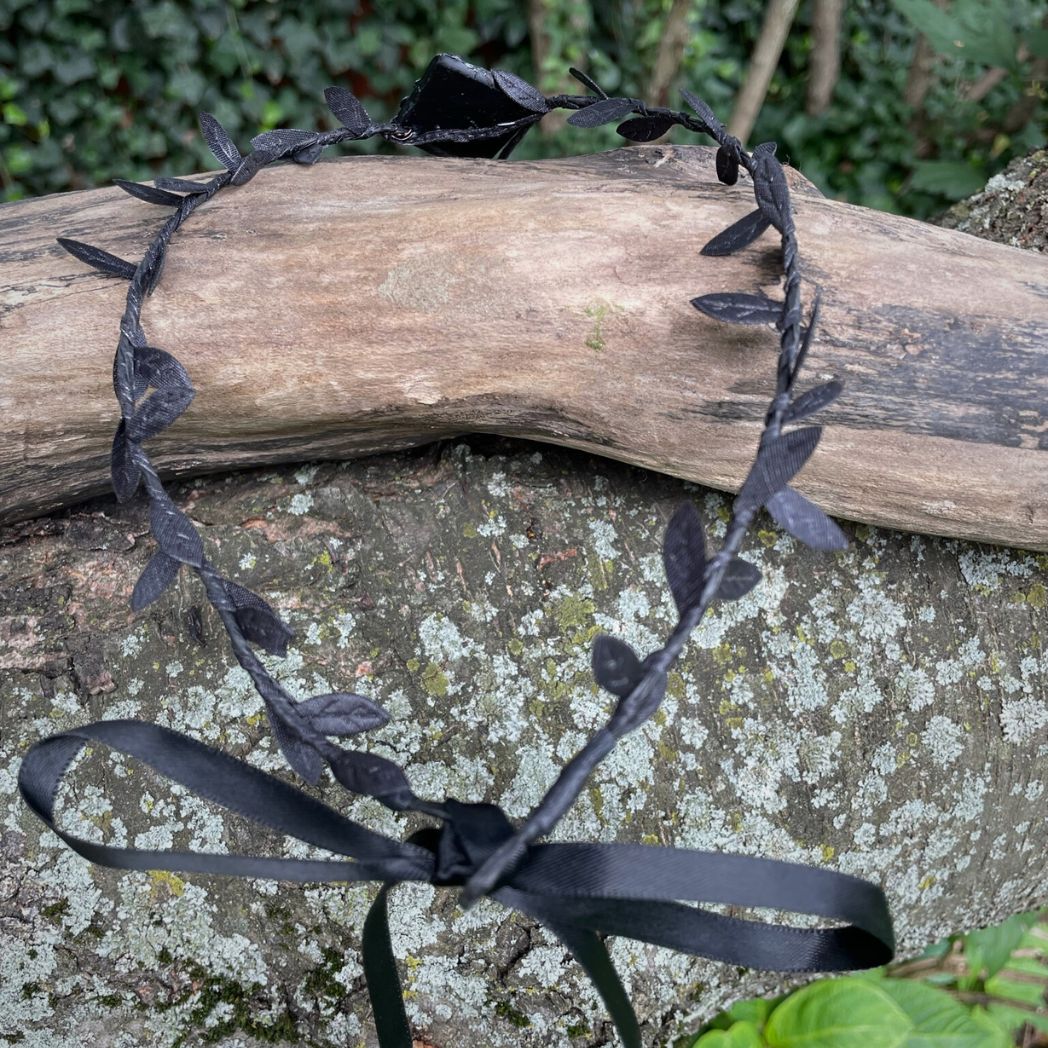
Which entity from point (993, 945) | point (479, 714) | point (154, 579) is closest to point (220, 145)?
point (154, 579)

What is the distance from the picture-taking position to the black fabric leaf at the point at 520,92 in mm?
1262

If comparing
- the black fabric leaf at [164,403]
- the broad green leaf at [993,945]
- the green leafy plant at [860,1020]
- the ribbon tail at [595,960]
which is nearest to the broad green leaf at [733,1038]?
the green leafy plant at [860,1020]

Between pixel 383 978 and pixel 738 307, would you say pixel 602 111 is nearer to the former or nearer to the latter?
pixel 738 307

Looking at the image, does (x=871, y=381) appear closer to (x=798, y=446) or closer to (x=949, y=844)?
(x=798, y=446)

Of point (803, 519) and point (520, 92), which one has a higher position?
point (520, 92)

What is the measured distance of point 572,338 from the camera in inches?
41.5

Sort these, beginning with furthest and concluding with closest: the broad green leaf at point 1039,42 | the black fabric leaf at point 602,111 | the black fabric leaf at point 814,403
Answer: the broad green leaf at point 1039,42
the black fabric leaf at point 602,111
the black fabric leaf at point 814,403

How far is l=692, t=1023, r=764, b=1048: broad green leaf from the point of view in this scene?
1.50m

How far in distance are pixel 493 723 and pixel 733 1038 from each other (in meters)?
0.83

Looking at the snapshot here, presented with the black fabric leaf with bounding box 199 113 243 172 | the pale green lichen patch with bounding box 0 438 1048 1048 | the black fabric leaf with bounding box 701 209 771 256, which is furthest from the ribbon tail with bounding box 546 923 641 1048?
the black fabric leaf with bounding box 199 113 243 172

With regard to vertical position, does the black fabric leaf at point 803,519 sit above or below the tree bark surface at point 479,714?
above

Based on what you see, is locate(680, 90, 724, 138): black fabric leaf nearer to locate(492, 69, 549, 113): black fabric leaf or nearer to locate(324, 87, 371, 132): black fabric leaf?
locate(492, 69, 549, 113): black fabric leaf

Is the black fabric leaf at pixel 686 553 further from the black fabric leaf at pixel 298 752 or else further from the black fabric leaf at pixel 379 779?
the black fabric leaf at pixel 298 752

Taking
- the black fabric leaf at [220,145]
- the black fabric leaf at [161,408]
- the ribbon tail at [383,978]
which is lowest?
the ribbon tail at [383,978]
